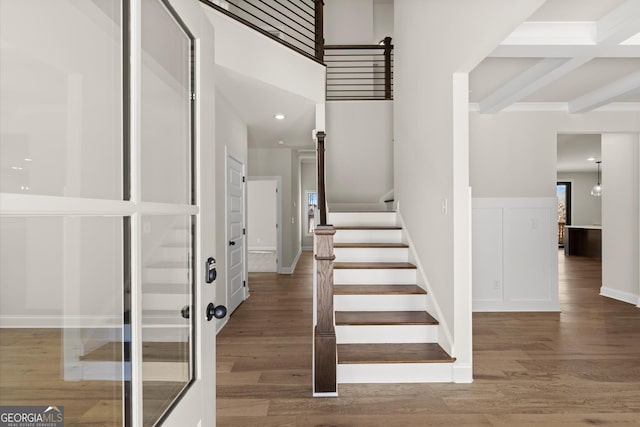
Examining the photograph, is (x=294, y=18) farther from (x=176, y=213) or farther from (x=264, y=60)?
(x=176, y=213)

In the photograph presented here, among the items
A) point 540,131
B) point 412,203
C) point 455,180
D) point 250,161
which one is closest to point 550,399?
point 455,180

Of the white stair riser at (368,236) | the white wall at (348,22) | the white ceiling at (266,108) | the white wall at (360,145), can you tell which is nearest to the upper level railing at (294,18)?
the white wall at (348,22)

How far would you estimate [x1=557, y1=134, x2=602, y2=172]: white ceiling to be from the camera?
7.11 m

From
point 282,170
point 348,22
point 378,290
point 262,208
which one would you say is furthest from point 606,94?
point 262,208

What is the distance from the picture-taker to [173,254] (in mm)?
1057

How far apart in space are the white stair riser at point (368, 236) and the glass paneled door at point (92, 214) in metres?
3.22

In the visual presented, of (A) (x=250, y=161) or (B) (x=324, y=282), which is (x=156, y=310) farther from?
(A) (x=250, y=161)

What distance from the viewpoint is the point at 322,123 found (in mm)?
4527

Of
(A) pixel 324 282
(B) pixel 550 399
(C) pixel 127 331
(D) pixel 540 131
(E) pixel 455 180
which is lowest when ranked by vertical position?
(B) pixel 550 399

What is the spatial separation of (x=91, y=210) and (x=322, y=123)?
4.07 metres

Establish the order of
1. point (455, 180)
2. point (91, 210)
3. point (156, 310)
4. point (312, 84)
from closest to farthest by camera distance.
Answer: point (91, 210) < point (156, 310) < point (455, 180) < point (312, 84)

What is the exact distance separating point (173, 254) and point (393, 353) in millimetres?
2242

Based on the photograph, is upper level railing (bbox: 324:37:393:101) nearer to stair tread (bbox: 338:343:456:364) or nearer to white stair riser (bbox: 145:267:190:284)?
stair tread (bbox: 338:343:456:364)

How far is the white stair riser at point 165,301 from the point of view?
0.89 meters
